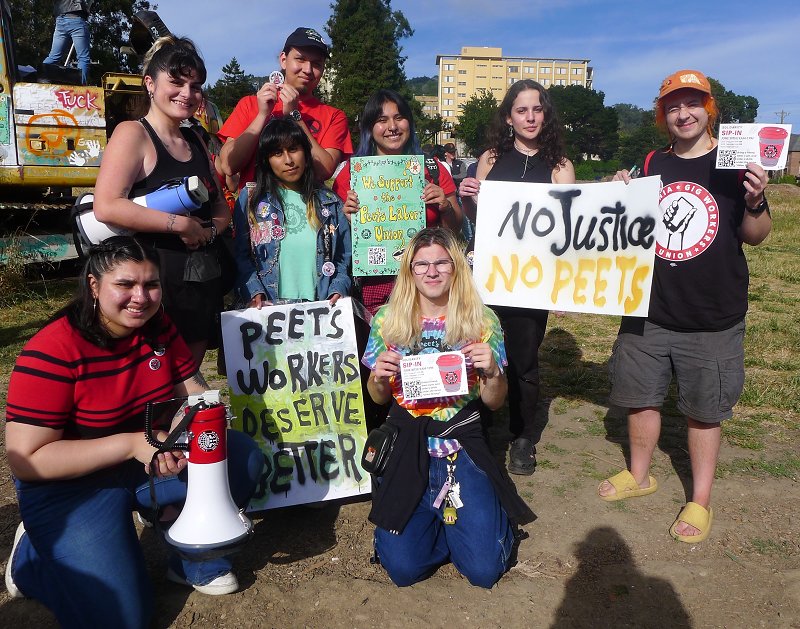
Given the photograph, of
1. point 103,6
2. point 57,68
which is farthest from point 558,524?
point 103,6

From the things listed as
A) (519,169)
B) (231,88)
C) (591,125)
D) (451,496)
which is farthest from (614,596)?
(591,125)

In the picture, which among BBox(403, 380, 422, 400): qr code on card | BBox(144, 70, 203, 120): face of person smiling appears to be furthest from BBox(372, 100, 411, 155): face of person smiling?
BBox(403, 380, 422, 400): qr code on card

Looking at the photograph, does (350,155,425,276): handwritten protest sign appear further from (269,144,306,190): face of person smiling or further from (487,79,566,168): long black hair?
(487,79,566,168): long black hair

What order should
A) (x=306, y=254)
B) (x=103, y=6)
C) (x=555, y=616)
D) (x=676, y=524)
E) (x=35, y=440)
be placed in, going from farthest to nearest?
(x=103, y=6), (x=306, y=254), (x=676, y=524), (x=555, y=616), (x=35, y=440)

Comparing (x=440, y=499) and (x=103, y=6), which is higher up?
(x=103, y=6)

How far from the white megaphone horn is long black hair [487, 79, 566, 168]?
2.34 metres

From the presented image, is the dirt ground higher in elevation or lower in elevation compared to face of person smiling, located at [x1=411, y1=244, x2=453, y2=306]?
lower

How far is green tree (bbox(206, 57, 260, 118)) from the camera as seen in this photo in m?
34.9

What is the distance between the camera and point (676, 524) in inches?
129

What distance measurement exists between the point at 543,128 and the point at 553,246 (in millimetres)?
687

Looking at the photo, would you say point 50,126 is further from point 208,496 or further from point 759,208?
point 759,208

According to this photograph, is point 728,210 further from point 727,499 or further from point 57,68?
point 57,68

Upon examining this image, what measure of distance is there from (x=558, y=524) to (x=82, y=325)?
2481mm

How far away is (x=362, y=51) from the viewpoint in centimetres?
5566
